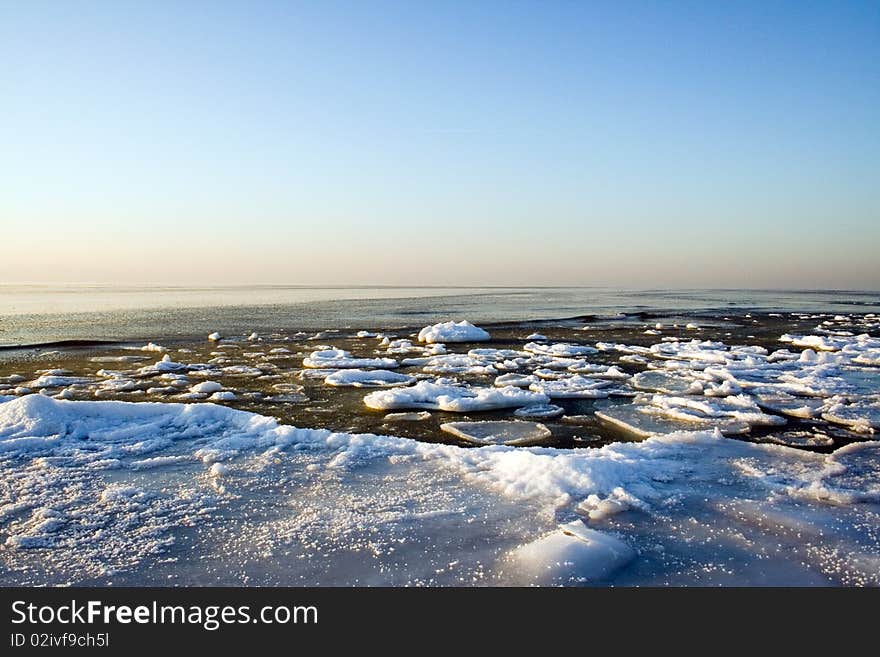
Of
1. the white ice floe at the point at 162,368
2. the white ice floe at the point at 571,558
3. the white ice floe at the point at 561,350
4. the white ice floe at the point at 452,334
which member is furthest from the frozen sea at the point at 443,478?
the white ice floe at the point at 452,334

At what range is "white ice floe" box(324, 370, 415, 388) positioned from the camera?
9289 millimetres

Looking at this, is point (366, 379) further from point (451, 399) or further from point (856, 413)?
point (856, 413)

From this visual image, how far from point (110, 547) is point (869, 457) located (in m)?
6.34

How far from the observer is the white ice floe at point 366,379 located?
30.5 ft

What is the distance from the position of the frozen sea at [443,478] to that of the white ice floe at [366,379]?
0.18 feet

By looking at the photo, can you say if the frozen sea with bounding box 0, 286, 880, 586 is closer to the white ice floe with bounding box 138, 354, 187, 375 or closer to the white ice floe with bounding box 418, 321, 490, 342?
the white ice floe with bounding box 138, 354, 187, 375

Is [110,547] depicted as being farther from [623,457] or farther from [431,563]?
[623,457]

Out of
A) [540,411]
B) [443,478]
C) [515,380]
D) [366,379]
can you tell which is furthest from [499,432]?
[366,379]

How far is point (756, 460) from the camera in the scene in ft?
16.5

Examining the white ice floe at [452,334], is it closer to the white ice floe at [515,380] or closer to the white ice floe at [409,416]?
the white ice floe at [515,380]

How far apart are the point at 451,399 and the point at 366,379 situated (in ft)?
8.00

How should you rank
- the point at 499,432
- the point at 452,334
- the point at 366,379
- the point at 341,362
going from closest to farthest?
the point at 499,432 < the point at 366,379 < the point at 341,362 < the point at 452,334

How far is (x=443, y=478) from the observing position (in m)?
4.59
